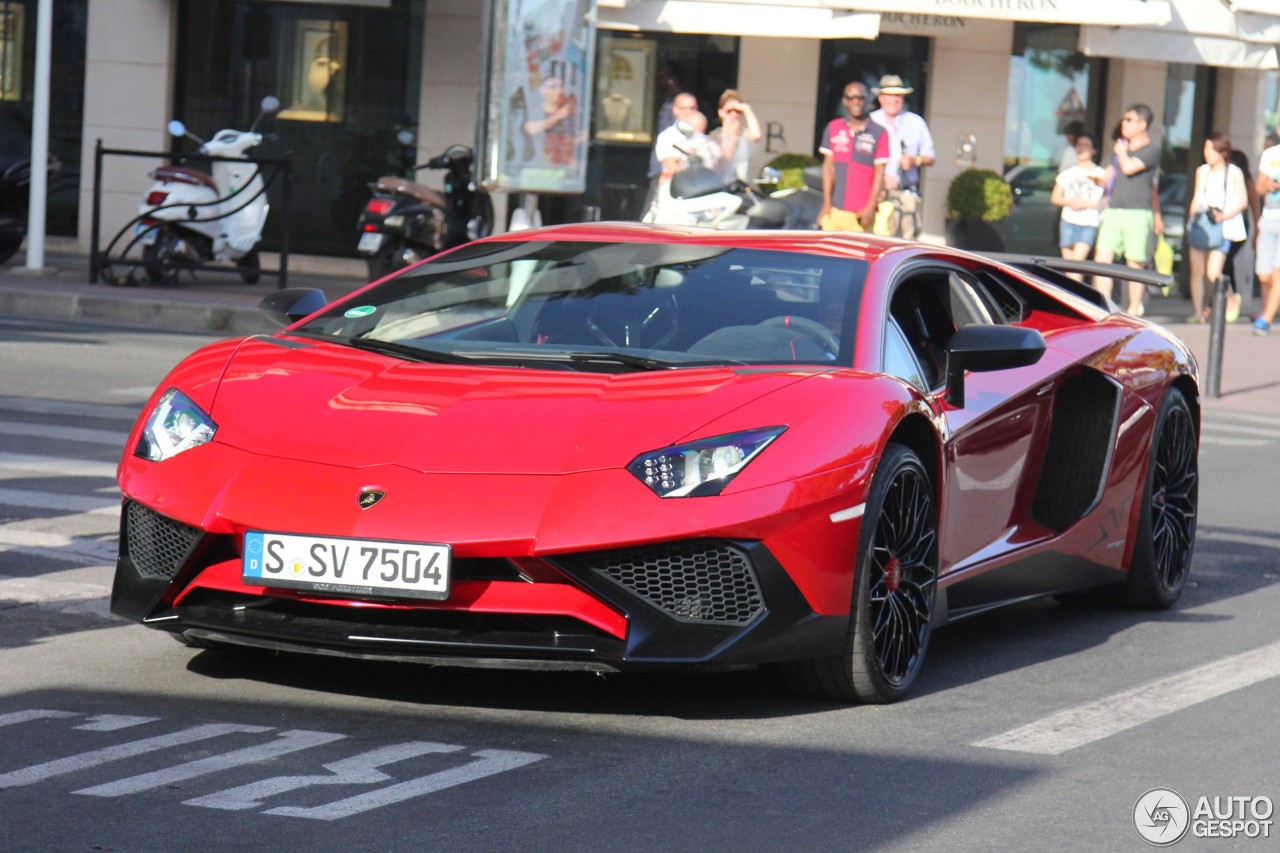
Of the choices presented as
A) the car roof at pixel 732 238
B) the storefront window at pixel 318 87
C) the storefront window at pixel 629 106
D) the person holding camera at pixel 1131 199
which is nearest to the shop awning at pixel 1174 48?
the person holding camera at pixel 1131 199

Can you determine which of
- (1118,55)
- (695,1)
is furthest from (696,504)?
(1118,55)

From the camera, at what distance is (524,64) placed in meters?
17.5

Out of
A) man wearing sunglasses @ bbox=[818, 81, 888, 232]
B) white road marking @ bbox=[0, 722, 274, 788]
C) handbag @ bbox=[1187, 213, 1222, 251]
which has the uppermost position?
man wearing sunglasses @ bbox=[818, 81, 888, 232]

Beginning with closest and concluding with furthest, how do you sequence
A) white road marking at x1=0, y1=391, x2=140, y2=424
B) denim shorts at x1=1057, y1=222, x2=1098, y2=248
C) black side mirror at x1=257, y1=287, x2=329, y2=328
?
black side mirror at x1=257, y1=287, x2=329, y2=328, white road marking at x1=0, y1=391, x2=140, y2=424, denim shorts at x1=1057, y1=222, x2=1098, y2=248

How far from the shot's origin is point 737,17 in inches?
850

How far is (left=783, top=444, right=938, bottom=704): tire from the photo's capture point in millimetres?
5285

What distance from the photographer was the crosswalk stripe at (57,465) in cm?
890

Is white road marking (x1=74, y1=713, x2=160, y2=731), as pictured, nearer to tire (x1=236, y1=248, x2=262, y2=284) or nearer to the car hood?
the car hood

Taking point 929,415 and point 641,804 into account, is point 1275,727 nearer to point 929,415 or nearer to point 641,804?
point 929,415

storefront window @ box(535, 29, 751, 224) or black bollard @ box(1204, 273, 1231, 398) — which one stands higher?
storefront window @ box(535, 29, 751, 224)

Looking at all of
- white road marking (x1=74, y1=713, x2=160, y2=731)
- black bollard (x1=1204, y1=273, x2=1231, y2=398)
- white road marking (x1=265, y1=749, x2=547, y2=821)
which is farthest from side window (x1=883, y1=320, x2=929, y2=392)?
black bollard (x1=1204, y1=273, x2=1231, y2=398)

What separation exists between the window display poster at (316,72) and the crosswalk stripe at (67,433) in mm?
12030

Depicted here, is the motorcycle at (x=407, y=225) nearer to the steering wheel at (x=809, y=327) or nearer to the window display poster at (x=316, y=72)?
the window display poster at (x=316, y=72)

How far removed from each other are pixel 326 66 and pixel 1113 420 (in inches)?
641
